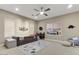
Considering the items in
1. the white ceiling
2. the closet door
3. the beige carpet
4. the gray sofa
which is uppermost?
the white ceiling

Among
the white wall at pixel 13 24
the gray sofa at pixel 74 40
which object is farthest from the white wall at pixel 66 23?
the white wall at pixel 13 24

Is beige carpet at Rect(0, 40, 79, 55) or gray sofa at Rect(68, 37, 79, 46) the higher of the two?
gray sofa at Rect(68, 37, 79, 46)

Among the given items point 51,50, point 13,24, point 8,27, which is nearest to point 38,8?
point 13,24

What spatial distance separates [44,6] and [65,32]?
76cm

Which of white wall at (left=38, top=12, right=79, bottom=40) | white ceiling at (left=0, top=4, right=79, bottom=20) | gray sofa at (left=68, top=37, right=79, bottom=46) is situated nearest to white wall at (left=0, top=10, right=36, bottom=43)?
white ceiling at (left=0, top=4, right=79, bottom=20)

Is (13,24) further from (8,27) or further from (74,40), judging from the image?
(74,40)

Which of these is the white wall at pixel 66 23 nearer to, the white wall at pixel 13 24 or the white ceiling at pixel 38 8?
the white ceiling at pixel 38 8

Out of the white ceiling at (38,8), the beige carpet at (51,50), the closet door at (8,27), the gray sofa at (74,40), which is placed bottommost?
the beige carpet at (51,50)

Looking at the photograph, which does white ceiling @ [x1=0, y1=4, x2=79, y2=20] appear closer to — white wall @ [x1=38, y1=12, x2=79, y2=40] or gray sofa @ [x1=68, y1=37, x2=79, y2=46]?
white wall @ [x1=38, y1=12, x2=79, y2=40]

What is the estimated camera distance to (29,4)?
2.34 meters

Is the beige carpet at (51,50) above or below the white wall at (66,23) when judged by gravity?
below
